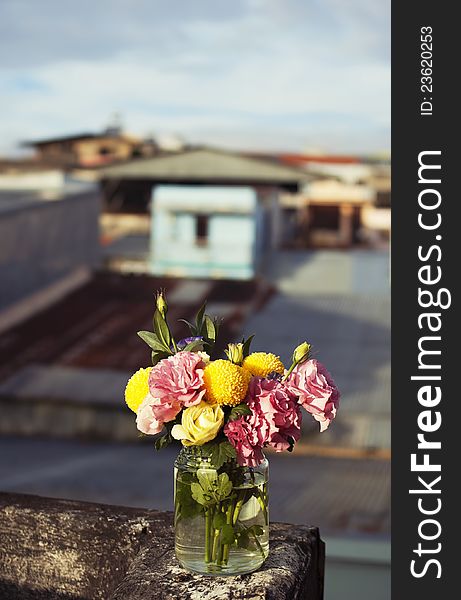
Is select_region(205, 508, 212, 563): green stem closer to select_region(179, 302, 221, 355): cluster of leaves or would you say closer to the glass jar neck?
the glass jar neck

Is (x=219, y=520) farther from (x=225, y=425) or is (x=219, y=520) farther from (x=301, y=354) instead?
(x=301, y=354)

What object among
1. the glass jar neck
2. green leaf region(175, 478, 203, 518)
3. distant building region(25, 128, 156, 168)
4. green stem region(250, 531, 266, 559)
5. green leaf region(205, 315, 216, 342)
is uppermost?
distant building region(25, 128, 156, 168)

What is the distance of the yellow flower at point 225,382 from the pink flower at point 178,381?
1 centimetres

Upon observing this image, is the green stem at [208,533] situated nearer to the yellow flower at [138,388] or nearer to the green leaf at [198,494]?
the green leaf at [198,494]

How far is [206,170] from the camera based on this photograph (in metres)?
13.8

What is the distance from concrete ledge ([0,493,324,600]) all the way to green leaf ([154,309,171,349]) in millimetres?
263

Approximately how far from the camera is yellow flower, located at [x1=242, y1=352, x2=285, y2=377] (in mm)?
1337

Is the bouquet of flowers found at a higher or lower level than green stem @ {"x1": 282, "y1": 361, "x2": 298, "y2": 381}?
lower

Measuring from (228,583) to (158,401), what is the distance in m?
0.22

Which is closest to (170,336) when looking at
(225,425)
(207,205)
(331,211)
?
(225,425)

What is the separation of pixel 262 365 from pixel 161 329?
125 mm

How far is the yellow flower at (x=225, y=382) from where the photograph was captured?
1.29m

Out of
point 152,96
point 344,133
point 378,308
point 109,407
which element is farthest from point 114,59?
point 109,407

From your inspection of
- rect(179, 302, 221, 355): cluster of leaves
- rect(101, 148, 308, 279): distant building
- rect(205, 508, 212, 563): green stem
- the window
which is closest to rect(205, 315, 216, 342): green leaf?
rect(179, 302, 221, 355): cluster of leaves
